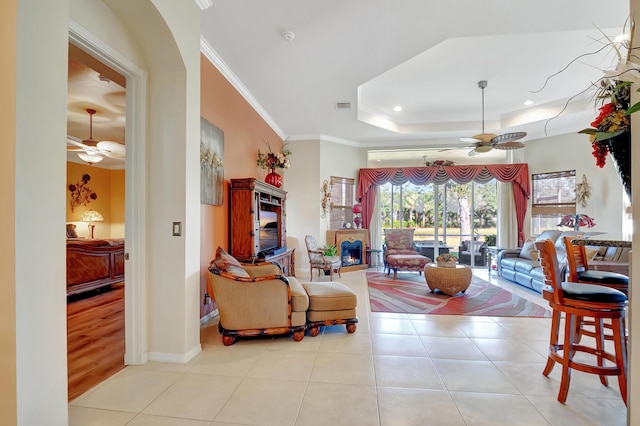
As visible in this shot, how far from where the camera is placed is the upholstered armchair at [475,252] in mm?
7230

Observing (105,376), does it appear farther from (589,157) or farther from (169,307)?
(589,157)

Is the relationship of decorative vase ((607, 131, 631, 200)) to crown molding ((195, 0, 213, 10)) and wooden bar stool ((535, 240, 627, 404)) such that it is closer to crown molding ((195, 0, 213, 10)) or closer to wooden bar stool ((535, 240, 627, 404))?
wooden bar stool ((535, 240, 627, 404))

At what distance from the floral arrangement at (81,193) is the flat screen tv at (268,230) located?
5.70 metres

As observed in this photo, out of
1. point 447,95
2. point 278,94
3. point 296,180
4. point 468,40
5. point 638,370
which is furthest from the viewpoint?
point 296,180

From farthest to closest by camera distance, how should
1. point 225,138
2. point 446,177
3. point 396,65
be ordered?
1. point 446,177
2. point 225,138
3. point 396,65

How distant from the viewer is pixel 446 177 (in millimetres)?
7004

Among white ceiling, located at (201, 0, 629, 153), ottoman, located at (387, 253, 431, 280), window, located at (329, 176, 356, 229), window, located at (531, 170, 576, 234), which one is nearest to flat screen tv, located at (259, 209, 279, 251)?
white ceiling, located at (201, 0, 629, 153)

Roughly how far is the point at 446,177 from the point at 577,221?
2.62 metres

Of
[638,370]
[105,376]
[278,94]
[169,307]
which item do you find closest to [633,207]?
[638,370]

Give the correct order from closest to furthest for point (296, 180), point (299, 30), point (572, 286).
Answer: point (572, 286) → point (299, 30) → point (296, 180)

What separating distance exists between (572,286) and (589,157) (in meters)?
5.55

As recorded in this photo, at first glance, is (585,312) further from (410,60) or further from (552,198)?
(552,198)

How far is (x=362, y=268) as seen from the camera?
6902mm

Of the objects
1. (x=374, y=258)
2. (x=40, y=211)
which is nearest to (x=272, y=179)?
(x=374, y=258)
